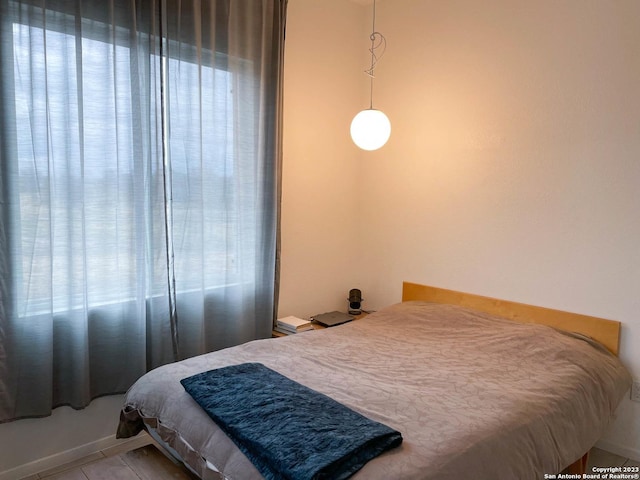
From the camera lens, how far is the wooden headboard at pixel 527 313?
2.42m

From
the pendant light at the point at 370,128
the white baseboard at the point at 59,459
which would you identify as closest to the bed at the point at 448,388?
the white baseboard at the point at 59,459

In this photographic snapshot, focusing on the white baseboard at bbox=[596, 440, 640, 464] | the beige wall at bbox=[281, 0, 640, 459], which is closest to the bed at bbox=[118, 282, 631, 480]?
the beige wall at bbox=[281, 0, 640, 459]

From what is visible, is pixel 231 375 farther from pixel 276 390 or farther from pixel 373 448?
pixel 373 448

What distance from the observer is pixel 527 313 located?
8.93ft

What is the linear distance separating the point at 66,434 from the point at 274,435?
1.50 m

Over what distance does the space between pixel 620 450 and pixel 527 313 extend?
2.71 feet

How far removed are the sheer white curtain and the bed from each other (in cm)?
47

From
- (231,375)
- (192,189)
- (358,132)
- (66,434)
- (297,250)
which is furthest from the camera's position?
(297,250)

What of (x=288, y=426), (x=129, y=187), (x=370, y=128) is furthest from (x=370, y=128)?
(x=288, y=426)

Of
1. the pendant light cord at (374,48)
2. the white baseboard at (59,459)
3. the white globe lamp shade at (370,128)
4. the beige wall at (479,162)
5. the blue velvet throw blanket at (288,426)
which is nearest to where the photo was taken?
the blue velvet throw blanket at (288,426)

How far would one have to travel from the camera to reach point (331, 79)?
3.39 meters

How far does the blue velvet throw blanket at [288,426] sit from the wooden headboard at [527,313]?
1533 mm

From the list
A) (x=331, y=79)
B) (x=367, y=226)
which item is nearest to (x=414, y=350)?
(x=367, y=226)

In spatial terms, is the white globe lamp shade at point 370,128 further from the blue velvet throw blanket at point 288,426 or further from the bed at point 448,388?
the blue velvet throw blanket at point 288,426
